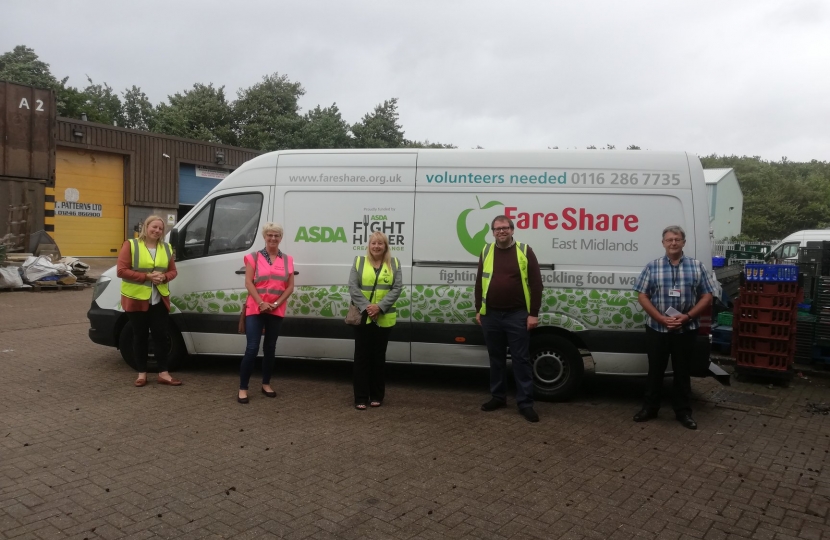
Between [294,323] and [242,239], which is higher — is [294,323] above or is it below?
below

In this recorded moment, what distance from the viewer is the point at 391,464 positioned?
4.46 m

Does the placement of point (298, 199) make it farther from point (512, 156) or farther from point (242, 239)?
point (512, 156)

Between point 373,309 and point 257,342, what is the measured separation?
1.20 m

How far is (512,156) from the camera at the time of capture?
6.20 meters

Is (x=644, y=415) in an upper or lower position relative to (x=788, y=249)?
lower

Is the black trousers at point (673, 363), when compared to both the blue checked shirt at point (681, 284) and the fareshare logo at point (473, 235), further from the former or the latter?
the fareshare logo at point (473, 235)

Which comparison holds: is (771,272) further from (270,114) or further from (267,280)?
(270,114)

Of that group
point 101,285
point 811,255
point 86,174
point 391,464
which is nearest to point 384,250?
point 391,464

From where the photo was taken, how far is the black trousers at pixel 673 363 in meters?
5.56

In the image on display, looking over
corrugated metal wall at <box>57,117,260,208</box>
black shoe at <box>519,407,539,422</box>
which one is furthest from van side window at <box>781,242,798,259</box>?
corrugated metal wall at <box>57,117,260,208</box>

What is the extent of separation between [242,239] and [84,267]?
11996mm

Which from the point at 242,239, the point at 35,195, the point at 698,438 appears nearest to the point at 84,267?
A: the point at 35,195

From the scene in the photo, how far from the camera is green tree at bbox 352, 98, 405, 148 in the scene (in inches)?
1437

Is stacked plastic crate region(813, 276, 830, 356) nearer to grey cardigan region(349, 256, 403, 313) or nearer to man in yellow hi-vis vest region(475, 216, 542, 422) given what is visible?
man in yellow hi-vis vest region(475, 216, 542, 422)
